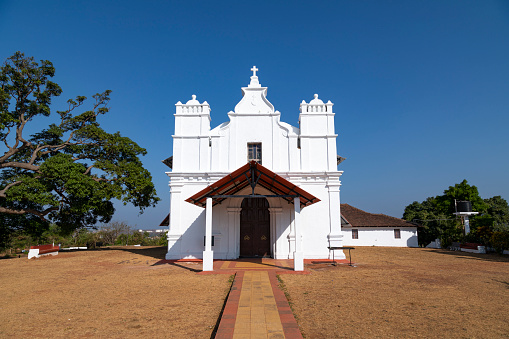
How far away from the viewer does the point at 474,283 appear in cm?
893

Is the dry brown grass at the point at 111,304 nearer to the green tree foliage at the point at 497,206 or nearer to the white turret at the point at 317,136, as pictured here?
the white turret at the point at 317,136

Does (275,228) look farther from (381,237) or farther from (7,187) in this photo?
(381,237)

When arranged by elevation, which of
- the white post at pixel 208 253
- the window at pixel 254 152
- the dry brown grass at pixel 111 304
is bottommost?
the dry brown grass at pixel 111 304

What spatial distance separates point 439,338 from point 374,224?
24691 millimetres

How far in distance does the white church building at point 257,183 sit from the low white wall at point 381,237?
14533 mm

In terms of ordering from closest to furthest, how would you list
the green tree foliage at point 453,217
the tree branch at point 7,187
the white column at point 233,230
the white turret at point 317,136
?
the white column at point 233,230 → the white turret at point 317,136 → the tree branch at point 7,187 → the green tree foliage at point 453,217

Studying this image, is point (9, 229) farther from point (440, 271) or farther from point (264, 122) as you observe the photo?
point (440, 271)

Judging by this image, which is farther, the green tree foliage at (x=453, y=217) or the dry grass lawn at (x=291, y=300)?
the green tree foliage at (x=453, y=217)

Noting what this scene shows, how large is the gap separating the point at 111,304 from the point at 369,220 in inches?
1030

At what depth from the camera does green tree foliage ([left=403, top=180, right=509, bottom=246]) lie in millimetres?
23266

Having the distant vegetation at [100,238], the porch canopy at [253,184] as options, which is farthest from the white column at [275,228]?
the distant vegetation at [100,238]

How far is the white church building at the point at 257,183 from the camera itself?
14.2m

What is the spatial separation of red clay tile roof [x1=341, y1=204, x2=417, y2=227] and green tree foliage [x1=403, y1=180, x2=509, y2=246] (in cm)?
232

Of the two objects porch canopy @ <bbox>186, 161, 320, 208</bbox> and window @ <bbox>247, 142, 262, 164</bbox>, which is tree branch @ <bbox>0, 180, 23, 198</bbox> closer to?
porch canopy @ <bbox>186, 161, 320, 208</bbox>
